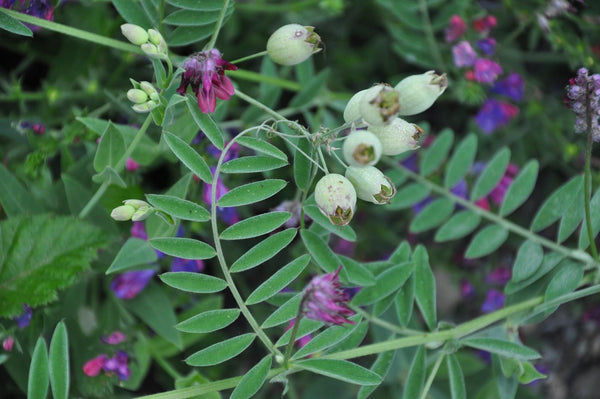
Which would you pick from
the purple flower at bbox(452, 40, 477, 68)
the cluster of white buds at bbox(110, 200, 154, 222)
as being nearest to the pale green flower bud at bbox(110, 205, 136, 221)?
the cluster of white buds at bbox(110, 200, 154, 222)

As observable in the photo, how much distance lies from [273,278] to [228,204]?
0.19 metres

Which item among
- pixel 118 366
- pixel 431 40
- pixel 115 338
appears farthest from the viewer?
pixel 431 40

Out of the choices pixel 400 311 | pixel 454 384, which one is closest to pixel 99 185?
pixel 400 311

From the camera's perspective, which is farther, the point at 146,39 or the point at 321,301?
the point at 146,39

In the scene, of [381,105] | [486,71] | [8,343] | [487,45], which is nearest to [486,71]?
[486,71]

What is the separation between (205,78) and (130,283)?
2.34 feet

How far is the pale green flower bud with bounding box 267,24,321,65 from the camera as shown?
4.51 ft

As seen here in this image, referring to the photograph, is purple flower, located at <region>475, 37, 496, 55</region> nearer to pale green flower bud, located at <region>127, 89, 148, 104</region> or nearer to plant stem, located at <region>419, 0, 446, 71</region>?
plant stem, located at <region>419, 0, 446, 71</region>

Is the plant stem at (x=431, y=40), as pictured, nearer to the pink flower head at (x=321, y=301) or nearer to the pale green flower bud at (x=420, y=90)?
the pale green flower bud at (x=420, y=90)

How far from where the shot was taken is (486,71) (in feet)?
7.07

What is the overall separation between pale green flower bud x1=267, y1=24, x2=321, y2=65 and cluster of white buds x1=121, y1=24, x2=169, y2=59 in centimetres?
23

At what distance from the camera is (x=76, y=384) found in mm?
1761

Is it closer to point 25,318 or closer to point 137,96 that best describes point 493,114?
point 137,96

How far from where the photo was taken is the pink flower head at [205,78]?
1.38 metres
